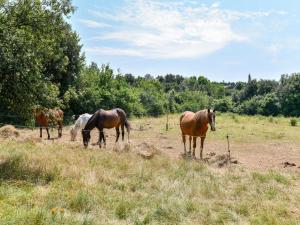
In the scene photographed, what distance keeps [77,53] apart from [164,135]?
1299 centimetres

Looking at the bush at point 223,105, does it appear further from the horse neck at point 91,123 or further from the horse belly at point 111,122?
the horse neck at point 91,123

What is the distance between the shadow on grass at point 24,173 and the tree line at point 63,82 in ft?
5.16

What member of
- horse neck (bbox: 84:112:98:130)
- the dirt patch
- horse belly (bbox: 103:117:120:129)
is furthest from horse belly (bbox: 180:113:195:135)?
the dirt patch

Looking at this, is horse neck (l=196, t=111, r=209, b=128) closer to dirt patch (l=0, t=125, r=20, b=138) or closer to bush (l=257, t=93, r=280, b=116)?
dirt patch (l=0, t=125, r=20, b=138)

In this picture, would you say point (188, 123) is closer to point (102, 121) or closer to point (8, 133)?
point (102, 121)

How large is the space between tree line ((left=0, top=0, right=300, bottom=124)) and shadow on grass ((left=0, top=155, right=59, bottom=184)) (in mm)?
1572

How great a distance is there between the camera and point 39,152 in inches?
476

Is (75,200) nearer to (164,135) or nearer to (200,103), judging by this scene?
(164,135)

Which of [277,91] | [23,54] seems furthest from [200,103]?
[23,54]

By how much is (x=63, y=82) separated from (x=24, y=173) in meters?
22.5

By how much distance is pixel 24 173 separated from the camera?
31.1ft

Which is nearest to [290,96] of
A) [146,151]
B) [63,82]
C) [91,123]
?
[63,82]

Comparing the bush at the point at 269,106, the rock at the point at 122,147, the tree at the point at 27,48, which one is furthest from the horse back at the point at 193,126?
the bush at the point at 269,106

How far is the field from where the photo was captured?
22.4 feet
